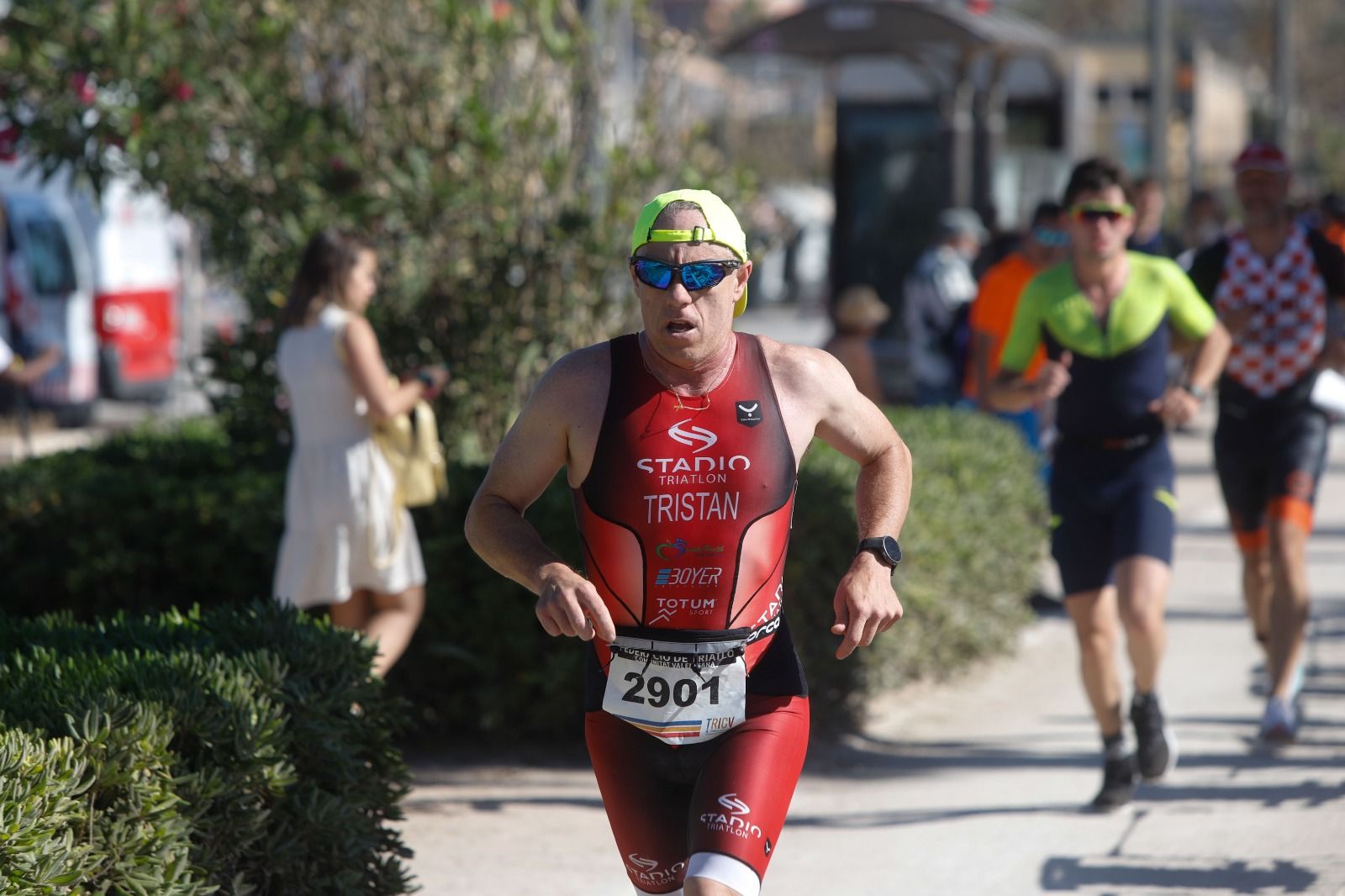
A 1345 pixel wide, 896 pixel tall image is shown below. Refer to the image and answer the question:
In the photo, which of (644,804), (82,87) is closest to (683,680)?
(644,804)

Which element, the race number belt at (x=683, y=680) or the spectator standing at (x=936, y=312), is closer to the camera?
the race number belt at (x=683, y=680)

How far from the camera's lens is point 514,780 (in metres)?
6.42

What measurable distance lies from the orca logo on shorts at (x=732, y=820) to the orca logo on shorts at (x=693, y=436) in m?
0.67

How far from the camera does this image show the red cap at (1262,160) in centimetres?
659

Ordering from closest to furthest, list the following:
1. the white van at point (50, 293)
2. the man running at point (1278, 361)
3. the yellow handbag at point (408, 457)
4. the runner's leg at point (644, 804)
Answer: the runner's leg at point (644, 804)
the yellow handbag at point (408, 457)
the man running at point (1278, 361)
the white van at point (50, 293)

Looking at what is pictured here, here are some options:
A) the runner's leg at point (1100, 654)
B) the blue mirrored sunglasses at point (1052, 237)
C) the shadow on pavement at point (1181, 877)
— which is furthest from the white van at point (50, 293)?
the shadow on pavement at point (1181, 877)

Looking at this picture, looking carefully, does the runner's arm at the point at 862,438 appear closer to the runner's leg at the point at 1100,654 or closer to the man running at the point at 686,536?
the man running at the point at 686,536

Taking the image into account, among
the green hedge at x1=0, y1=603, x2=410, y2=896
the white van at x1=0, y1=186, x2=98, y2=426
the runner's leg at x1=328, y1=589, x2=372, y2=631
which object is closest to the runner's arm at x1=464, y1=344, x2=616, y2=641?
the green hedge at x1=0, y1=603, x2=410, y2=896

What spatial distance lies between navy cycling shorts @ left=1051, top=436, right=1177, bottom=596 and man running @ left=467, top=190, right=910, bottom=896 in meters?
2.43

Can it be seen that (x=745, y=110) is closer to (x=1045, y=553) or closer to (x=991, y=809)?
(x=1045, y=553)

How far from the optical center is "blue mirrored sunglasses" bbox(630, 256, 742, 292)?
346 cm

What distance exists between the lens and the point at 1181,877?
204 inches

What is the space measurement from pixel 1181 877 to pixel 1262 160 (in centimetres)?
277

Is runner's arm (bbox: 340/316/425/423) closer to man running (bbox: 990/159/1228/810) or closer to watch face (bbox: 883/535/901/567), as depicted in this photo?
man running (bbox: 990/159/1228/810)
